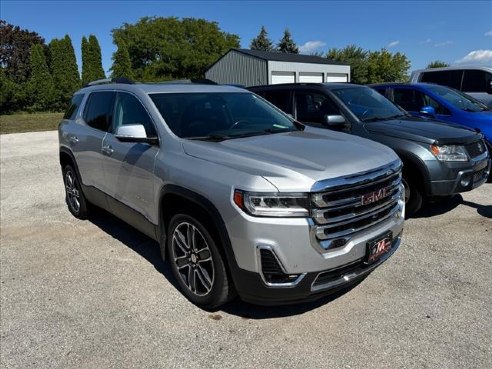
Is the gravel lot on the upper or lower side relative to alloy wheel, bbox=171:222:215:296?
lower

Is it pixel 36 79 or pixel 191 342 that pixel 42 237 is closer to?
pixel 191 342

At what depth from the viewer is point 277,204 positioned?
2721 millimetres

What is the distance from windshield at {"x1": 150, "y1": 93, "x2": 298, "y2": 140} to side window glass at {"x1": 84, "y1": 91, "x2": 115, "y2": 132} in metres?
0.92

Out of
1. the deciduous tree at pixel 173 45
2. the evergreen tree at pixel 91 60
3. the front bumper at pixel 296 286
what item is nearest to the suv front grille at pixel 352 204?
the front bumper at pixel 296 286

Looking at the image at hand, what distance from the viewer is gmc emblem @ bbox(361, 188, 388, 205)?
2.97 meters

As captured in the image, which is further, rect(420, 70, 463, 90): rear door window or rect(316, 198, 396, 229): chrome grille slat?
rect(420, 70, 463, 90): rear door window

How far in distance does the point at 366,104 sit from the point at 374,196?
3.53 metres

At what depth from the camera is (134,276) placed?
407 cm

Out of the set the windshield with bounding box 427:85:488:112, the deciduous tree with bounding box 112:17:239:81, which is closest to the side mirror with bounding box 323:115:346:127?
the windshield with bounding box 427:85:488:112

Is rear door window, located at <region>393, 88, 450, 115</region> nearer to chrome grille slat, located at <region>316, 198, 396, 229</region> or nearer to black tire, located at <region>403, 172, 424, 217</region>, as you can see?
black tire, located at <region>403, 172, 424, 217</region>

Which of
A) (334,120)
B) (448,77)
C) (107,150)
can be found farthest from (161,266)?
(448,77)

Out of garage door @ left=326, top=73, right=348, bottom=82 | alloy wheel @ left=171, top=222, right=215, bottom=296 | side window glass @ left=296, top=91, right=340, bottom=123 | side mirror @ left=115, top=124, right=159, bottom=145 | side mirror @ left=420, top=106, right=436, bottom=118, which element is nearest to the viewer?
alloy wheel @ left=171, top=222, right=215, bottom=296

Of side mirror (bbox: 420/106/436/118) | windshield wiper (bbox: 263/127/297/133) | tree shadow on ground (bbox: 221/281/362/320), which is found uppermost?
windshield wiper (bbox: 263/127/297/133)

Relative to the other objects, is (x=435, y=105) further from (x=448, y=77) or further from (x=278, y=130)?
(x=278, y=130)
